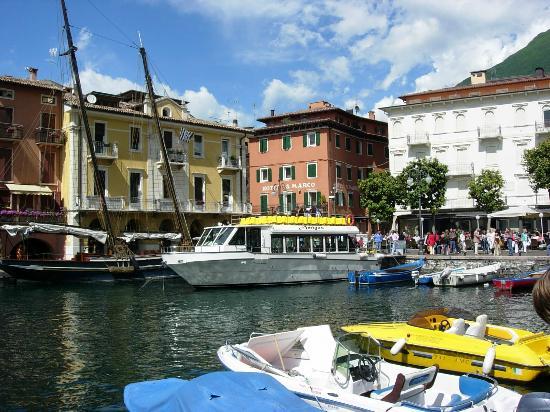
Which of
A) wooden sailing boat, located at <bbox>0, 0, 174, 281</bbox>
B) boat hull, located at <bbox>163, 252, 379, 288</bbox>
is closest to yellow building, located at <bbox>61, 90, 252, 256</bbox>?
wooden sailing boat, located at <bbox>0, 0, 174, 281</bbox>

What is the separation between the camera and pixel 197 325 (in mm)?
20141

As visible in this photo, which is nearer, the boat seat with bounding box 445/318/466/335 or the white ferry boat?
the boat seat with bounding box 445/318/466/335

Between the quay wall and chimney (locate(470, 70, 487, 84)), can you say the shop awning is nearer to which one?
the quay wall

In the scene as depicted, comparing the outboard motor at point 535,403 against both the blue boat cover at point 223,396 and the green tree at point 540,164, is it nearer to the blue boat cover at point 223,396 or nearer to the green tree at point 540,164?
the blue boat cover at point 223,396

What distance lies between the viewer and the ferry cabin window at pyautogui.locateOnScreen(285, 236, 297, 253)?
3341cm

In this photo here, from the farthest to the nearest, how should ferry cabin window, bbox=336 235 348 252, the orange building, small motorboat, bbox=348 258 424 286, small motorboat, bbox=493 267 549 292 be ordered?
the orange building < ferry cabin window, bbox=336 235 348 252 < small motorboat, bbox=348 258 424 286 < small motorboat, bbox=493 267 549 292

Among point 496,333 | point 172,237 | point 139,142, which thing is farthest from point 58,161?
point 496,333

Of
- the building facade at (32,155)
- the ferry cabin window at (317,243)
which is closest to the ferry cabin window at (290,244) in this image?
the ferry cabin window at (317,243)

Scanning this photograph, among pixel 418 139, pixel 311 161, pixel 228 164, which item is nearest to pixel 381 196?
pixel 418 139

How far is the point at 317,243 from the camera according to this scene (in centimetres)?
3488

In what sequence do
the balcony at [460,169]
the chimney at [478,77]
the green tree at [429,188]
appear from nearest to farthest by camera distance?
the green tree at [429,188], the balcony at [460,169], the chimney at [478,77]

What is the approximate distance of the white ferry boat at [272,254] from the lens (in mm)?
30922

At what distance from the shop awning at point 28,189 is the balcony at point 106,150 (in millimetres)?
4514

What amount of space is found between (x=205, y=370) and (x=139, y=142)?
36879 mm
